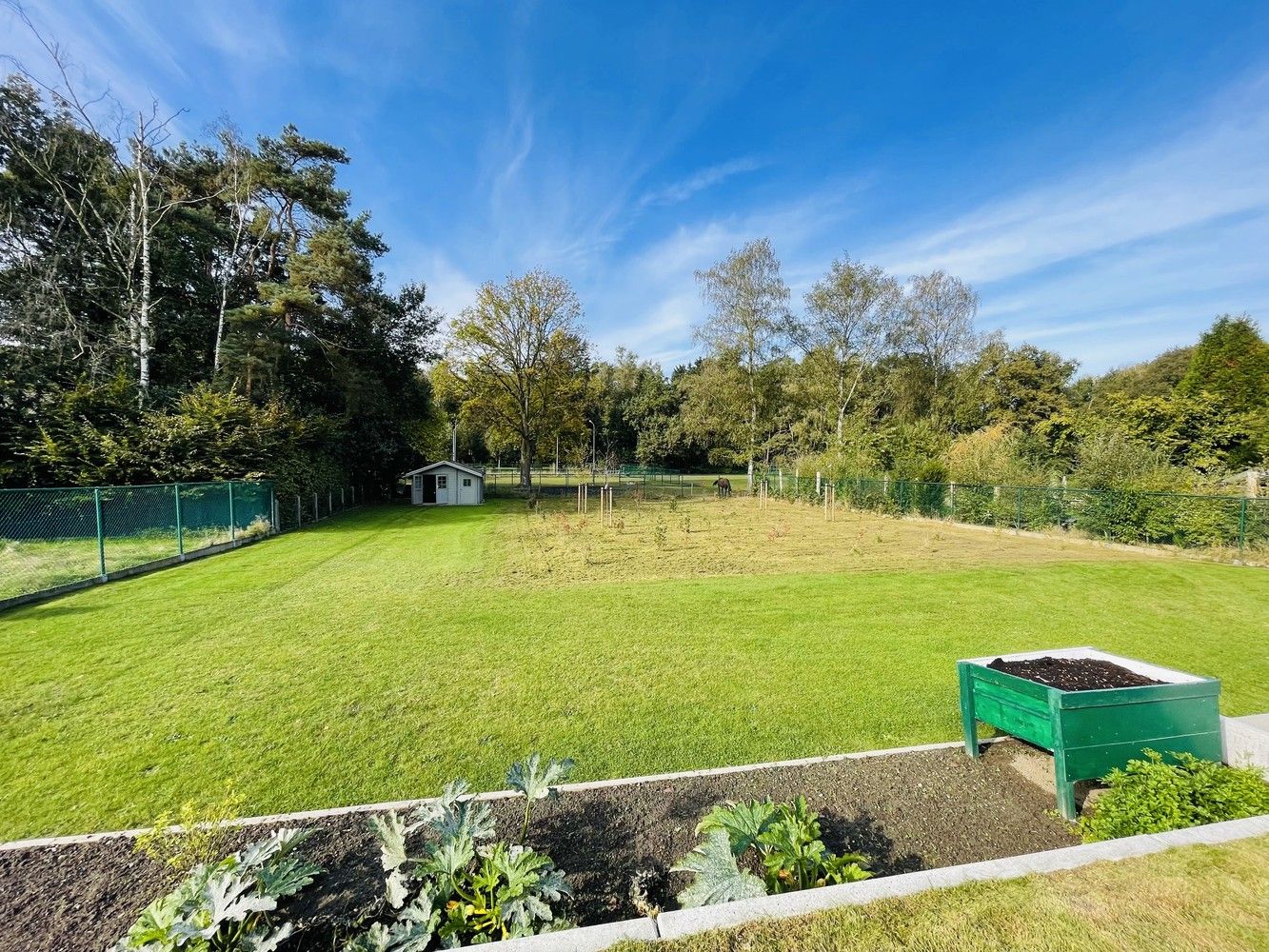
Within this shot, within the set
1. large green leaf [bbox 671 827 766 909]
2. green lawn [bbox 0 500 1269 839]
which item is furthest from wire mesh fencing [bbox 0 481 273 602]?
large green leaf [bbox 671 827 766 909]

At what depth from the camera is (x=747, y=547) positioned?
12164mm

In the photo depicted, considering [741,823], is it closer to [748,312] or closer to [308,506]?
[308,506]

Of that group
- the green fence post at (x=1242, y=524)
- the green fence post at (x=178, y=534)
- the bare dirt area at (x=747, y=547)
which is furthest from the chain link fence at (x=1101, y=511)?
the green fence post at (x=178, y=534)

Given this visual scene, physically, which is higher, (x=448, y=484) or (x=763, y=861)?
(x=448, y=484)

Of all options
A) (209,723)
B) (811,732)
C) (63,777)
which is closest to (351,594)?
(209,723)

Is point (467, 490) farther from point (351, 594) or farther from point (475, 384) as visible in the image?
point (351, 594)

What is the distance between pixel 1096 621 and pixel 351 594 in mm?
10354

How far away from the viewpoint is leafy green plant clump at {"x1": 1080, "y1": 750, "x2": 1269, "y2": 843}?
2.21m

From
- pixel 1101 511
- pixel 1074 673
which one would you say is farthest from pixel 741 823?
pixel 1101 511

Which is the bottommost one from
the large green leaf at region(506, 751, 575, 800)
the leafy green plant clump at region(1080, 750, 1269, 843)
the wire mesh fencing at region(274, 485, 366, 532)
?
the leafy green plant clump at region(1080, 750, 1269, 843)

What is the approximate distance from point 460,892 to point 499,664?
121 inches

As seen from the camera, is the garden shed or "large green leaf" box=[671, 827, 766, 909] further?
the garden shed

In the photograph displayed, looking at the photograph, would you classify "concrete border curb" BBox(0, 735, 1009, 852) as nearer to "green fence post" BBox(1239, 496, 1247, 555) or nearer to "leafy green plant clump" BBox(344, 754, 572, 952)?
"leafy green plant clump" BBox(344, 754, 572, 952)

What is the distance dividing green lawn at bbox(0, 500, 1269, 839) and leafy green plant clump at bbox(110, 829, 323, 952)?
38.7 inches
